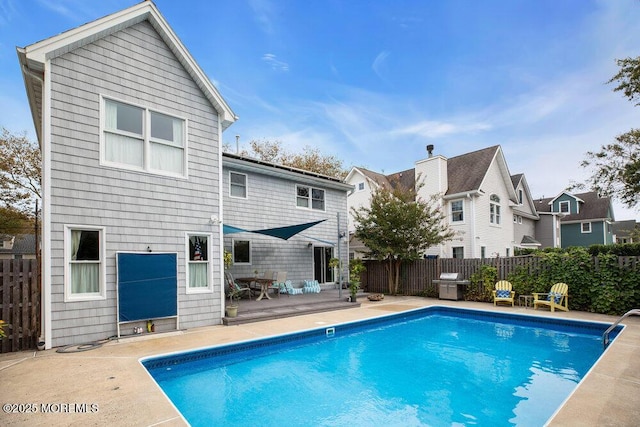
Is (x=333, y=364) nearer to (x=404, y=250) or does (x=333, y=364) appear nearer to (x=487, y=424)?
(x=487, y=424)

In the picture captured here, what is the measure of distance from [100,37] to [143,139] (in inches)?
91.0

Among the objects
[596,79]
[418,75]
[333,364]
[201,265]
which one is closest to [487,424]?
[333,364]

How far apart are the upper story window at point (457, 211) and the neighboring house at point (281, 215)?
292 inches

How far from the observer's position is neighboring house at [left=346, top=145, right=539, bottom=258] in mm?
18297

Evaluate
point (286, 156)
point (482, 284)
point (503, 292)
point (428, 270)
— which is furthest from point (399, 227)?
point (286, 156)

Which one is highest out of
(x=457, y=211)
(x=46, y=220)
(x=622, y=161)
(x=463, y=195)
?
(x=622, y=161)

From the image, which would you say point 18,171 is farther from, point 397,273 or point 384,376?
point 384,376

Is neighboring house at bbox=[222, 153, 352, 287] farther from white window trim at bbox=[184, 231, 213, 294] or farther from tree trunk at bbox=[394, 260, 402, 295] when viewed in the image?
white window trim at bbox=[184, 231, 213, 294]

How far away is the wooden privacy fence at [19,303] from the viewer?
614 centimetres

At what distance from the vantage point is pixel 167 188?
7.95 metres

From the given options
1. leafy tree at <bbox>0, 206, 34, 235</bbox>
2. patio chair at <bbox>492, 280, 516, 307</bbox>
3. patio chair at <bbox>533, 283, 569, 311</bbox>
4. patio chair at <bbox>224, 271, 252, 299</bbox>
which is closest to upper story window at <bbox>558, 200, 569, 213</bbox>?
patio chair at <bbox>492, 280, 516, 307</bbox>

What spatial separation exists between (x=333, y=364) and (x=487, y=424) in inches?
118

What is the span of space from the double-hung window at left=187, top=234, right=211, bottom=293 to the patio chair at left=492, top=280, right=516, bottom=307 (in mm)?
9838

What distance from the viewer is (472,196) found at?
715 inches
